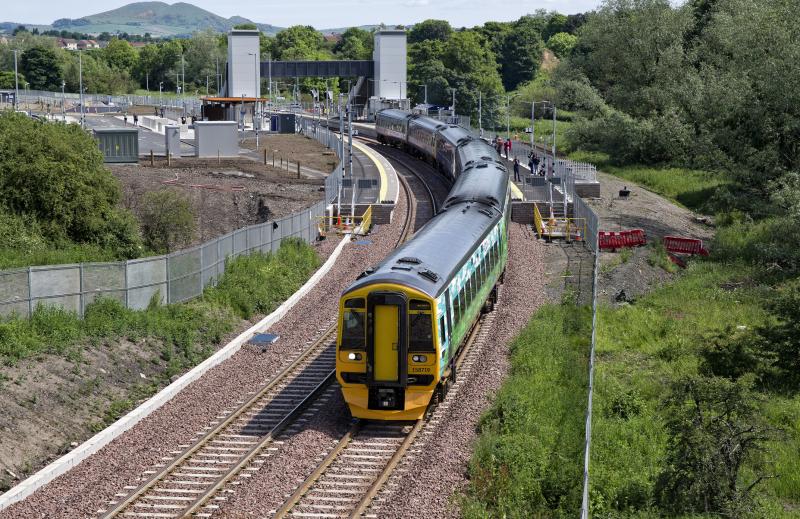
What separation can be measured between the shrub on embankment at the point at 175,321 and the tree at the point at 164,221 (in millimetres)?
5752

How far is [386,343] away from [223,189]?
110 ft

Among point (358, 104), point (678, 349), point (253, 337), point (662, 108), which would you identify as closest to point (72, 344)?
point (253, 337)

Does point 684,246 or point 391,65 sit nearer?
point 684,246

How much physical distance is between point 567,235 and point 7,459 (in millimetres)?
29448

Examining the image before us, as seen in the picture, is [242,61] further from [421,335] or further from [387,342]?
[421,335]

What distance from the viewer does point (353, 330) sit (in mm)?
20547

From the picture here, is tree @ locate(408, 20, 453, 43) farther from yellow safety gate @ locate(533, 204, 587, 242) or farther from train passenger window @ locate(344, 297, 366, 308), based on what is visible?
train passenger window @ locate(344, 297, 366, 308)

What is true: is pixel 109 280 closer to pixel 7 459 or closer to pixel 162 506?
pixel 7 459

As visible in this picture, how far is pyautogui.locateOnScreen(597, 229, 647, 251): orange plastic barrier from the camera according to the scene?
4406 cm

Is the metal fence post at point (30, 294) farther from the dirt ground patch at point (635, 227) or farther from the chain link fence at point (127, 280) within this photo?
the dirt ground patch at point (635, 227)

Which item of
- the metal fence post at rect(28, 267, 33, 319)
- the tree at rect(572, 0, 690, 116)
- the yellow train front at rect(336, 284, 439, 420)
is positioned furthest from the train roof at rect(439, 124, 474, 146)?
the yellow train front at rect(336, 284, 439, 420)

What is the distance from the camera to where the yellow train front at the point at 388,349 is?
797 inches

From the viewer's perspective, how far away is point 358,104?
127m

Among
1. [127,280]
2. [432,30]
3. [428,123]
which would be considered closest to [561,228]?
[127,280]
